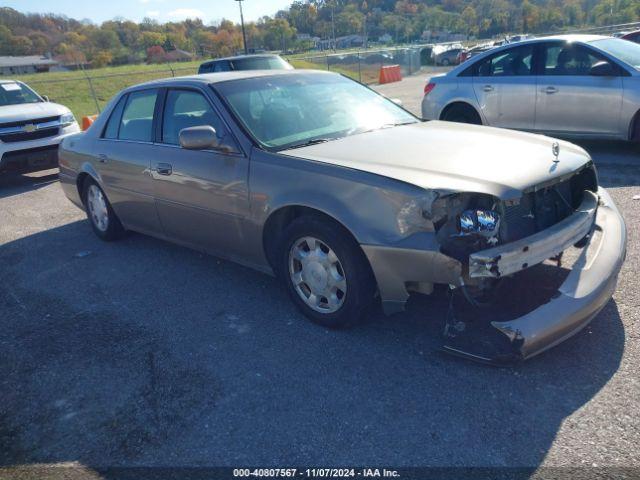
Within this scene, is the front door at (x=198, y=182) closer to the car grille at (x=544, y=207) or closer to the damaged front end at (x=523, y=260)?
the damaged front end at (x=523, y=260)

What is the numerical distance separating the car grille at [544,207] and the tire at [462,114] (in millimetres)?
4753

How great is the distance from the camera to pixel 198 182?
419 centimetres

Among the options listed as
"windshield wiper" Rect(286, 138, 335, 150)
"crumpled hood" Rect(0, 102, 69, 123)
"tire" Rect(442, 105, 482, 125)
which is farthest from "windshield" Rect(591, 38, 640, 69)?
"crumpled hood" Rect(0, 102, 69, 123)

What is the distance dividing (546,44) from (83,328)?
6.90 meters

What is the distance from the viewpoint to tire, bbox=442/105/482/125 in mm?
8320

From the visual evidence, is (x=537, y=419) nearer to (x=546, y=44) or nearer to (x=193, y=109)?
(x=193, y=109)

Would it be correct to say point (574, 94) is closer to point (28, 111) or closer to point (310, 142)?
point (310, 142)

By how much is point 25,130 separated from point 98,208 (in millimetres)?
4444

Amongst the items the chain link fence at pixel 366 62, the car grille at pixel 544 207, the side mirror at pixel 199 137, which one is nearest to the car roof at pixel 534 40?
the car grille at pixel 544 207

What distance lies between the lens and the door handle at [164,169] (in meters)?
4.46

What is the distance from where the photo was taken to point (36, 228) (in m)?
6.77

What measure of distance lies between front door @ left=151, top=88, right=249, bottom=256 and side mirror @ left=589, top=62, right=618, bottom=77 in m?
5.37

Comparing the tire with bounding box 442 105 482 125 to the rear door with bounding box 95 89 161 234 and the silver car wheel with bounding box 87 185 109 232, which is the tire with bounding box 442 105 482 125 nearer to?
the rear door with bounding box 95 89 161 234

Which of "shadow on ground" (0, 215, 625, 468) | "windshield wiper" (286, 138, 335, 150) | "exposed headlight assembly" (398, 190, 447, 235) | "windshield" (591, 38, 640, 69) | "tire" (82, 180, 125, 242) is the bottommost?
"shadow on ground" (0, 215, 625, 468)
